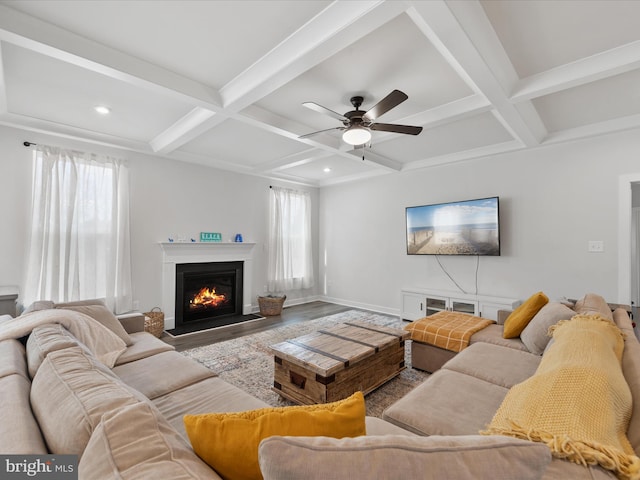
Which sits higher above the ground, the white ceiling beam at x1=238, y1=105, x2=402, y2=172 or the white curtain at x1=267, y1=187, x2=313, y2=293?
the white ceiling beam at x1=238, y1=105, x2=402, y2=172

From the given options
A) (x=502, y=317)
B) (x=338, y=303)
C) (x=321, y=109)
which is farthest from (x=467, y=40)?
(x=338, y=303)

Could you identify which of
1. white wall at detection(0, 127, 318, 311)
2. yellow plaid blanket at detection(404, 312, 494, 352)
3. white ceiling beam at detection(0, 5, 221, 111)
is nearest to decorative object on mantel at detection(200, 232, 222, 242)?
white wall at detection(0, 127, 318, 311)

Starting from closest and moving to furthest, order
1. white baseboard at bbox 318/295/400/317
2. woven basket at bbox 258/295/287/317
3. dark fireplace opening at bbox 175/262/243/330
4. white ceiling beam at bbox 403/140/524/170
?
white ceiling beam at bbox 403/140/524/170
dark fireplace opening at bbox 175/262/243/330
woven basket at bbox 258/295/287/317
white baseboard at bbox 318/295/400/317

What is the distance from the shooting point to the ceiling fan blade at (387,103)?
86.1 inches

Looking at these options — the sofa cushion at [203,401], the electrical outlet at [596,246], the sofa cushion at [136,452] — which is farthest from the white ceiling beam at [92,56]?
the electrical outlet at [596,246]

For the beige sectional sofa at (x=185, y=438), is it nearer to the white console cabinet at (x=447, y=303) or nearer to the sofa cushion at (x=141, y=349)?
the sofa cushion at (x=141, y=349)

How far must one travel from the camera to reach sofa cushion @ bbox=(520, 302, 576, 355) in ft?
7.00

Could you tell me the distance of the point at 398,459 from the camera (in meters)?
0.59

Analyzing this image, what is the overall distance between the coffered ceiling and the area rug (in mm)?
2517

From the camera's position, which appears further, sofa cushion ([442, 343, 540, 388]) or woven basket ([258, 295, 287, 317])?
woven basket ([258, 295, 287, 317])

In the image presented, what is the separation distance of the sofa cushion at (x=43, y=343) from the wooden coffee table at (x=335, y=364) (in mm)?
1391

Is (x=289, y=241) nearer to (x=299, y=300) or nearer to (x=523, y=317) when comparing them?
(x=299, y=300)

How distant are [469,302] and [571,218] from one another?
63.3 inches

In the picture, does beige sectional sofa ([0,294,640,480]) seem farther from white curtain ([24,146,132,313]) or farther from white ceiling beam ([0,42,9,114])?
white curtain ([24,146,132,313])
